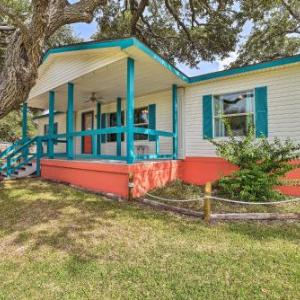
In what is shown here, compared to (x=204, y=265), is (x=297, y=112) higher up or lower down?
higher up

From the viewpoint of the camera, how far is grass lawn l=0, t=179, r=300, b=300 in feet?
8.84

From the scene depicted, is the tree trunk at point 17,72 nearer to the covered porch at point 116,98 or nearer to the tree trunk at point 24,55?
the tree trunk at point 24,55

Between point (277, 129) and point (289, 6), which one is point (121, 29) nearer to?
point (289, 6)

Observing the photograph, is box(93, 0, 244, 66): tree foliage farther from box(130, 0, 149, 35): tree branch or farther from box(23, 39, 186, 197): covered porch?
box(23, 39, 186, 197): covered porch

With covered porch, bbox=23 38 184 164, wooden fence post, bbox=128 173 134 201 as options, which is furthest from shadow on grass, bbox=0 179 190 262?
covered porch, bbox=23 38 184 164

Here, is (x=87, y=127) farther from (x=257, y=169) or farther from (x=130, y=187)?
(x=257, y=169)

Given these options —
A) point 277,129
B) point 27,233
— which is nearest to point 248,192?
point 277,129

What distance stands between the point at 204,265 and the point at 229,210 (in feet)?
7.82

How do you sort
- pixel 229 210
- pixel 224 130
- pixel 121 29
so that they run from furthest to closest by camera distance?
pixel 121 29
pixel 224 130
pixel 229 210

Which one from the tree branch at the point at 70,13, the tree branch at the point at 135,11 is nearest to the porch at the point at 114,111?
the tree branch at the point at 70,13

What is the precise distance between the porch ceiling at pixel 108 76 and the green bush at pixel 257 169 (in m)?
3.18

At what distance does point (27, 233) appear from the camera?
4.26 metres

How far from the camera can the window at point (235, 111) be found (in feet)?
23.8

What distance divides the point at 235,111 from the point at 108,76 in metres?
4.07
